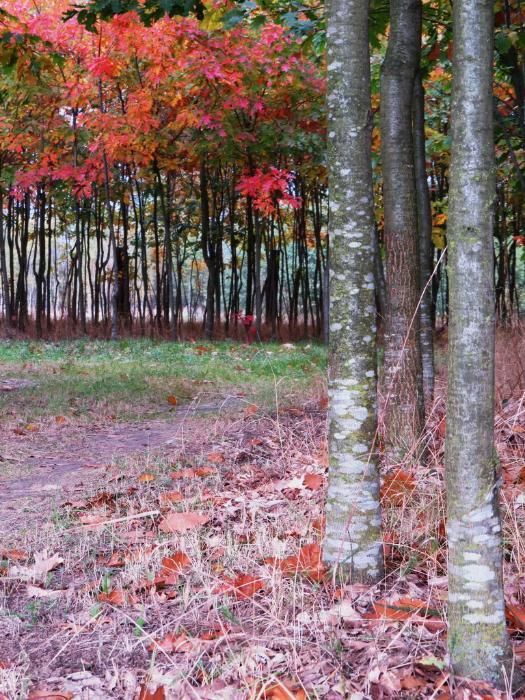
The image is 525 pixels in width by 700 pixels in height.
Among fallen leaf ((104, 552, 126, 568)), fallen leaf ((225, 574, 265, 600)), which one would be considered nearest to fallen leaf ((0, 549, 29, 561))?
fallen leaf ((104, 552, 126, 568))

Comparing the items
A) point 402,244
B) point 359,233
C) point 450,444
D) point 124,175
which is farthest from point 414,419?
point 124,175

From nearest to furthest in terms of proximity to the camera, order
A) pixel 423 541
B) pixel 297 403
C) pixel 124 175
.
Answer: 1. pixel 423 541
2. pixel 297 403
3. pixel 124 175

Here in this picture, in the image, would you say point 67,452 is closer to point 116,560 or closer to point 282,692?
point 116,560

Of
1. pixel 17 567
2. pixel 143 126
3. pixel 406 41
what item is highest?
pixel 143 126

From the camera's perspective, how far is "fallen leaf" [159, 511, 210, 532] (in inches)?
138

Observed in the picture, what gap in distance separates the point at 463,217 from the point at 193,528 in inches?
85.3

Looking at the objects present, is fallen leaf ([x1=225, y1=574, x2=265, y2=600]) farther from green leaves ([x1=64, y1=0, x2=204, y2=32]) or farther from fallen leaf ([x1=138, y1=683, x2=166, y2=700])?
green leaves ([x1=64, y1=0, x2=204, y2=32])

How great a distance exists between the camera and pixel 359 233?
9.00 ft

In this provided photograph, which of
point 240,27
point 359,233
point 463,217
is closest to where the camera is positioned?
point 463,217

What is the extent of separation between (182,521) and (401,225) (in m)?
2.13

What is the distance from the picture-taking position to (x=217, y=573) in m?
2.91

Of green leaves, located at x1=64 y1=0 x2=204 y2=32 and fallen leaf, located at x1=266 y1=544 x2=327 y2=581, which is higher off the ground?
green leaves, located at x1=64 y1=0 x2=204 y2=32

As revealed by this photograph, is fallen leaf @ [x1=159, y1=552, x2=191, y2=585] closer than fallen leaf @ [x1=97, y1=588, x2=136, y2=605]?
No

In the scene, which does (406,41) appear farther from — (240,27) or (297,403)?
(240,27)
